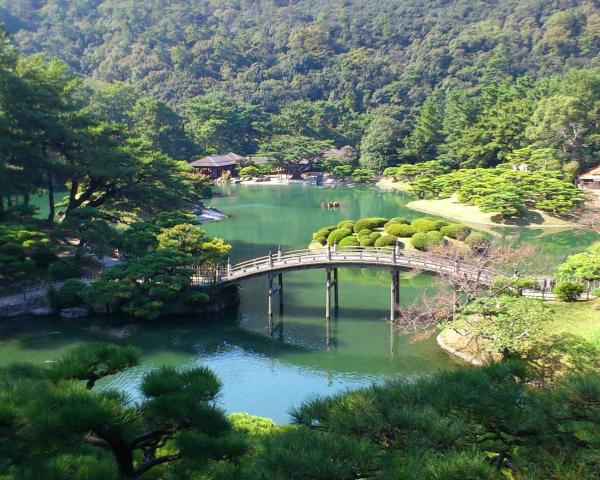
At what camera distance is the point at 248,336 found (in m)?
22.5

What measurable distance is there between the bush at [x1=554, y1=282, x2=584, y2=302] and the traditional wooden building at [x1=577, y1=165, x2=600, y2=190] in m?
33.4

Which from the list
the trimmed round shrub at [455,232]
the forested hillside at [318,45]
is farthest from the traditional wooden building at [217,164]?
the trimmed round shrub at [455,232]

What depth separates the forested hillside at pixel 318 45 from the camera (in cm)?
10575

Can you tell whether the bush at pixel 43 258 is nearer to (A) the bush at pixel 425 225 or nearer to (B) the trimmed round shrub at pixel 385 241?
(B) the trimmed round shrub at pixel 385 241

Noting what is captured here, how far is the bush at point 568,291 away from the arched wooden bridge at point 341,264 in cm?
222

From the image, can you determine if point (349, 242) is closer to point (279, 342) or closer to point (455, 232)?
point (455, 232)

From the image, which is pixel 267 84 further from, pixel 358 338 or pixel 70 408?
pixel 70 408

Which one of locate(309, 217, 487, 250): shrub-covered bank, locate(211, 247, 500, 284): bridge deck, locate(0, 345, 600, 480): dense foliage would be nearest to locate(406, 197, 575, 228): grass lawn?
locate(309, 217, 487, 250): shrub-covered bank

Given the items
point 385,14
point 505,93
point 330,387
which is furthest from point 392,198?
point 385,14

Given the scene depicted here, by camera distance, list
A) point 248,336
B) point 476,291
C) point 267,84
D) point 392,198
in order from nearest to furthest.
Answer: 1. point 476,291
2. point 248,336
3. point 392,198
4. point 267,84

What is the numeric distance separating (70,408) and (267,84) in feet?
366

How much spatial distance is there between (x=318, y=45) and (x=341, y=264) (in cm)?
10983

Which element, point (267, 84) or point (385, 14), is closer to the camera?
point (267, 84)

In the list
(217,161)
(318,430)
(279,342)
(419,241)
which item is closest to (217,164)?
(217,161)
